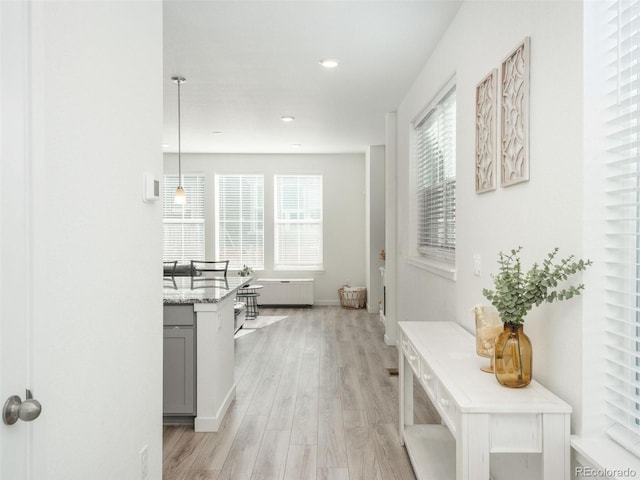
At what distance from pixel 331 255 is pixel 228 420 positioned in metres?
5.42

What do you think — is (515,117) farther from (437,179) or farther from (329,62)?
(329,62)

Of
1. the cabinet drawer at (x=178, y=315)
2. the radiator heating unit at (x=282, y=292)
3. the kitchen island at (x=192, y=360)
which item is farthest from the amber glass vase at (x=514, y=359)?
the radiator heating unit at (x=282, y=292)

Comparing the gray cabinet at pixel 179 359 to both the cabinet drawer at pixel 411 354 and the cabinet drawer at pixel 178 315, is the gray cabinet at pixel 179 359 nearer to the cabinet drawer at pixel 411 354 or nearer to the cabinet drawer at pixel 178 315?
the cabinet drawer at pixel 178 315

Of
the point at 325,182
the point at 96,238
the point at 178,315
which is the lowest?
the point at 178,315

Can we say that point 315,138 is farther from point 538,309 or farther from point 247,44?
point 538,309

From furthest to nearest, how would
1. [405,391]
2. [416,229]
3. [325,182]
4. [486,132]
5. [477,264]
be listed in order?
1. [325,182]
2. [416,229]
3. [405,391]
4. [477,264]
5. [486,132]

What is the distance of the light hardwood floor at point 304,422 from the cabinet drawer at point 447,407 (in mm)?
894

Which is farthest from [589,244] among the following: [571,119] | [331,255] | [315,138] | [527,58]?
[331,255]

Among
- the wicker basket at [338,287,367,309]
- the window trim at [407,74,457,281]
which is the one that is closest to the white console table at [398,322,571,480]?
the window trim at [407,74,457,281]

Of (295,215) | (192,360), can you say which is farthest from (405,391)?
(295,215)

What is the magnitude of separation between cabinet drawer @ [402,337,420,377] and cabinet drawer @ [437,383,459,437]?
418 mm

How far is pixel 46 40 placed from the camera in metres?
1.19

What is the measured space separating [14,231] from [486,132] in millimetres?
2133

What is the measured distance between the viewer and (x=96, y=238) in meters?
1.46
